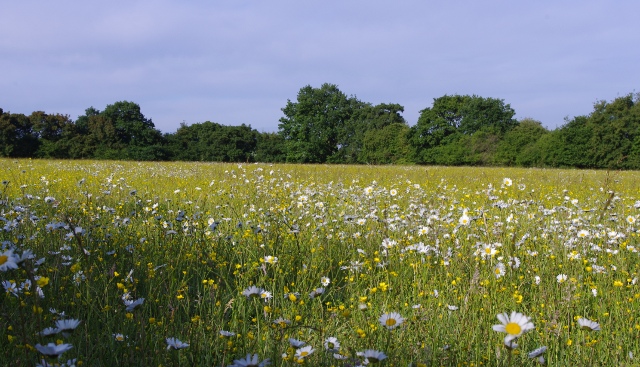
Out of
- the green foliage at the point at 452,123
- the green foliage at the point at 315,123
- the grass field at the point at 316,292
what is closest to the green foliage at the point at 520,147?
the green foliage at the point at 452,123

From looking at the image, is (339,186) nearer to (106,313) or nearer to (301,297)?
(301,297)

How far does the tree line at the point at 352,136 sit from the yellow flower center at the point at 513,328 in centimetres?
4226

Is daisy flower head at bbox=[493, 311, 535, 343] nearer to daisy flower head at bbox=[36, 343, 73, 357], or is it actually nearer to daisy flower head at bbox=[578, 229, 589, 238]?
daisy flower head at bbox=[36, 343, 73, 357]

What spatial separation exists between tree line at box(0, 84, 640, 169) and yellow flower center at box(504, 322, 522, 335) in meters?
42.3

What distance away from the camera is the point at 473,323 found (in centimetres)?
256

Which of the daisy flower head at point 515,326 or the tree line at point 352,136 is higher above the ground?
the tree line at point 352,136

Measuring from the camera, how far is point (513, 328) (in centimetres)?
137

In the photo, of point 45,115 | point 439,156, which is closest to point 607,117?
point 439,156

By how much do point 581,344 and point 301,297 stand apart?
1.58 meters

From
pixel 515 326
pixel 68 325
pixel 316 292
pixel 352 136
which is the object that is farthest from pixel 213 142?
pixel 515 326

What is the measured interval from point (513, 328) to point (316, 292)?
959 millimetres

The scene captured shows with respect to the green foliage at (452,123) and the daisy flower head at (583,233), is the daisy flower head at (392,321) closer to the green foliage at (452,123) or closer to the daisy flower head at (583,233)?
the daisy flower head at (583,233)

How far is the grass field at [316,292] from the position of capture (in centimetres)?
202

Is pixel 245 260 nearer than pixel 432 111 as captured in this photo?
Yes
